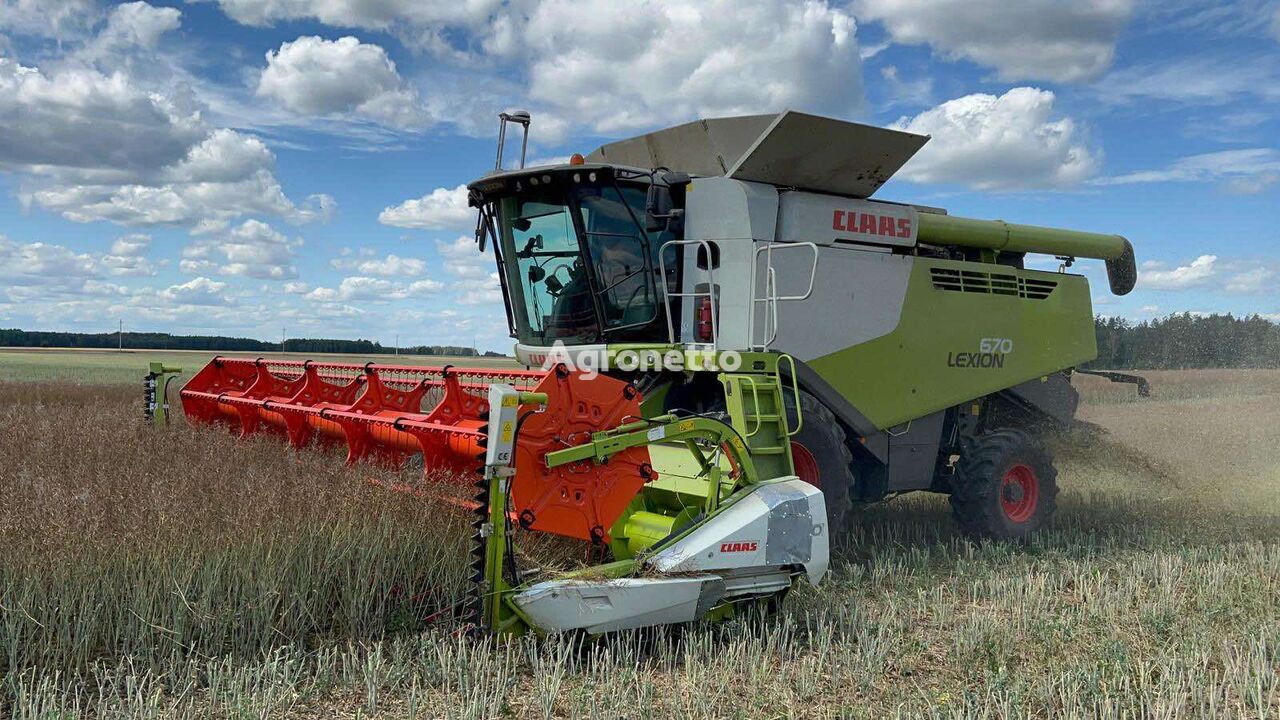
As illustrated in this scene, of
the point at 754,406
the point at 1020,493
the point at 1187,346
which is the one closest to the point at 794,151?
the point at 754,406

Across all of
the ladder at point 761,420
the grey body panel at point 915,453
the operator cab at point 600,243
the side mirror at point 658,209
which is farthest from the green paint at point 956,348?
the side mirror at point 658,209

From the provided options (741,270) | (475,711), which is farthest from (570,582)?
(741,270)

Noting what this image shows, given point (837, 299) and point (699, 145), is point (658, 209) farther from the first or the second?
point (837, 299)

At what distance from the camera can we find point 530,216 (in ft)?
18.2

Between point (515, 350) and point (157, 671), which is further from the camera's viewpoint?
point (515, 350)

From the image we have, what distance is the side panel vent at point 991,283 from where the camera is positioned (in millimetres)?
6156

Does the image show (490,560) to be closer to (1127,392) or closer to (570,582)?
(570,582)

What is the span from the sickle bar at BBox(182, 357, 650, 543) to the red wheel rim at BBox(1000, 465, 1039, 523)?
355 cm

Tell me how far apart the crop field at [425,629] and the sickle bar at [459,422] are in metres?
0.25

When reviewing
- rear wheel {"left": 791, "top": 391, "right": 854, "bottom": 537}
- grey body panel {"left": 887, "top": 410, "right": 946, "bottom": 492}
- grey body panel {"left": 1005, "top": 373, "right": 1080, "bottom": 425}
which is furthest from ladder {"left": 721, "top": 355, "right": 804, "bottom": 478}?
grey body panel {"left": 1005, "top": 373, "right": 1080, "bottom": 425}

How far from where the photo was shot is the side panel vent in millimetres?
6156

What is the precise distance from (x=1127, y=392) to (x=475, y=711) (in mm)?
20541

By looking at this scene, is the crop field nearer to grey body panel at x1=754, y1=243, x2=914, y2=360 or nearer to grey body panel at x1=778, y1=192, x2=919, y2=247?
grey body panel at x1=754, y1=243, x2=914, y2=360

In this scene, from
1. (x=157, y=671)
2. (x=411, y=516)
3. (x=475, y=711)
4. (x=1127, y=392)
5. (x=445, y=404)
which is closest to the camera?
Result: (x=475, y=711)
